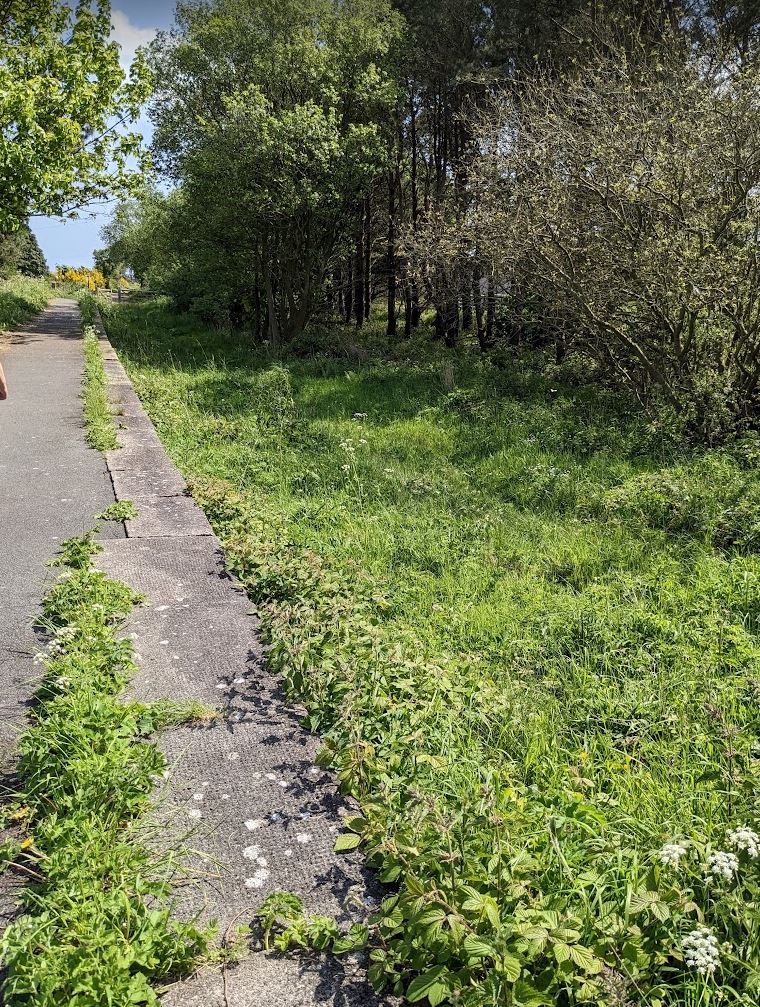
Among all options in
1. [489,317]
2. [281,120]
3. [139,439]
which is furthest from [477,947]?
[489,317]

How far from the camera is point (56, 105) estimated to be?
1396cm

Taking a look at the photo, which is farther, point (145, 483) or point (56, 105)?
point (56, 105)

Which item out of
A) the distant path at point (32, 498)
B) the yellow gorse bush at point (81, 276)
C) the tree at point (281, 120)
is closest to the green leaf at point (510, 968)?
the distant path at point (32, 498)

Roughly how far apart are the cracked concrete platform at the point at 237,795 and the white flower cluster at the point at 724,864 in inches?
36.7

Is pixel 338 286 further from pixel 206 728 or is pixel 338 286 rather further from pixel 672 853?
pixel 672 853

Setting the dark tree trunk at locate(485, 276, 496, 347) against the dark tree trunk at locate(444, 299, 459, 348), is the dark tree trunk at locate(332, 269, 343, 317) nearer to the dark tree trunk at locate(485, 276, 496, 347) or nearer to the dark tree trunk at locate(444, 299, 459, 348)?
the dark tree trunk at locate(444, 299, 459, 348)

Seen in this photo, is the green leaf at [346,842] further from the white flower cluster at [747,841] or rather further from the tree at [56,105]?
the tree at [56,105]

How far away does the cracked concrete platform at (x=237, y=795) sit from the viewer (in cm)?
173

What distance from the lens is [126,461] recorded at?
257 inches

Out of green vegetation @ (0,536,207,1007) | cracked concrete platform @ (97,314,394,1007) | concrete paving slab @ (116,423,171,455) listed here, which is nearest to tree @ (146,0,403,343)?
concrete paving slab @ (116,423,171,455)

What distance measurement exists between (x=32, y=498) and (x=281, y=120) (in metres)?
10.8

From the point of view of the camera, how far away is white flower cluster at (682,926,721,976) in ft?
5.29

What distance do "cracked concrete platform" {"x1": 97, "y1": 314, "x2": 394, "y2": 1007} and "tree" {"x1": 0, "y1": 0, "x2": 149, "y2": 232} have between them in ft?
39.6

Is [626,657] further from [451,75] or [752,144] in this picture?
[451,75]
